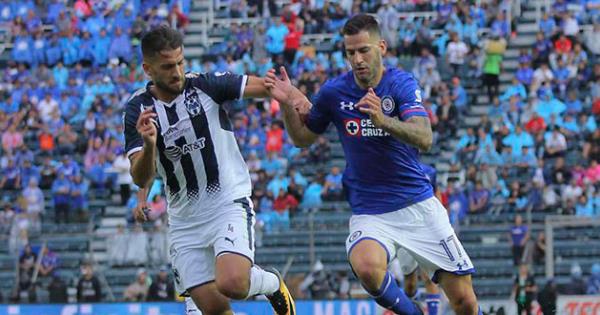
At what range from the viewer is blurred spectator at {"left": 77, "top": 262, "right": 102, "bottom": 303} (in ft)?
74.7

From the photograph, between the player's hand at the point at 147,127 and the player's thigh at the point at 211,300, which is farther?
the player's thigh at the point at 211,300

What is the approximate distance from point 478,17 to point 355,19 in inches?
746

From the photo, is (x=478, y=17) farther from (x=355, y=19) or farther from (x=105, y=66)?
(x=355, y=19)

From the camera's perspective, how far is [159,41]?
1071 centimetres

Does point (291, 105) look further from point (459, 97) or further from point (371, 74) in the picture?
point (459, 97)

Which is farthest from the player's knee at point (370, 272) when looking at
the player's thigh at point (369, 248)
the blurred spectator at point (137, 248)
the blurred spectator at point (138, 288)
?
the blurred spectator at point (137, 248)

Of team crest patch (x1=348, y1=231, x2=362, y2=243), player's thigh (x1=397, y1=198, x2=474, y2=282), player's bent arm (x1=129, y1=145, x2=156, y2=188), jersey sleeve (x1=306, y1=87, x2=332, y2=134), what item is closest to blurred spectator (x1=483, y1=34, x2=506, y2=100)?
jersey sleeve (x1=306, y1=87, x2=332, y2=134)

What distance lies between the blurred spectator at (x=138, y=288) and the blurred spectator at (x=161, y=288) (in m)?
0.40

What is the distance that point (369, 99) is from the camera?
10.5 metres

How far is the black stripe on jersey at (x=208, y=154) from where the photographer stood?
11000mm

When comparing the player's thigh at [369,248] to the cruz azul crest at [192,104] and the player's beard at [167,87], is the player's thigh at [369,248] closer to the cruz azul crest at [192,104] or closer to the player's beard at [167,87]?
the cruz azul crest at [192,104]

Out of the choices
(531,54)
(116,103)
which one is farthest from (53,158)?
(531,54)

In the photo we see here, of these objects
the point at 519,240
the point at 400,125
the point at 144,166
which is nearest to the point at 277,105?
the point at 519,240

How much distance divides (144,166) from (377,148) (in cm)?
187
